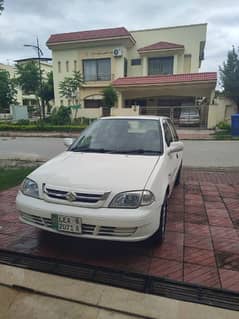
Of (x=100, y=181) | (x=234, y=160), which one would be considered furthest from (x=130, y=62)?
(x=100, y=181)

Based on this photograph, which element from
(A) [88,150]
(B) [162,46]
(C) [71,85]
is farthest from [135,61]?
(A) [88,150]

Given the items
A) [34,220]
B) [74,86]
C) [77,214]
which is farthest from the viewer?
[74,86]

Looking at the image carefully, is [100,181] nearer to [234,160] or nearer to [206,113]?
[234,160]

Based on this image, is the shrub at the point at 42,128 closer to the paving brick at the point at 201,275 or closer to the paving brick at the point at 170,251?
the paving brick at the point at 170,251

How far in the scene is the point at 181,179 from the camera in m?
6.27

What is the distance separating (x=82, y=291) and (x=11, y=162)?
6.86 m

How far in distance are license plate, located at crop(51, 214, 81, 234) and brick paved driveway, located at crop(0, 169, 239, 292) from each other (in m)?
0.49

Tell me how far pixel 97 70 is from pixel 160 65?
6.18m

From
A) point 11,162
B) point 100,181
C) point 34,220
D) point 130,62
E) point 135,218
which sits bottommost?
point 11,162

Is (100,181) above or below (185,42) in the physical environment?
below

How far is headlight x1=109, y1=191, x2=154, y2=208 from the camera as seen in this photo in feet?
8.23

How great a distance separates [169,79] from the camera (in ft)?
67.5

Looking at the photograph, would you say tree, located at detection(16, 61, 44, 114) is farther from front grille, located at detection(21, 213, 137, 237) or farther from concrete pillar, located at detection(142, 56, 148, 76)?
front grille, located at detection(21, 213, 137, 237)

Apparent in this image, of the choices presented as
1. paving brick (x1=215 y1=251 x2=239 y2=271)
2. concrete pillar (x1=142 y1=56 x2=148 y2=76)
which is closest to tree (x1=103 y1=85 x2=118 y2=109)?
concrete pillar (x1=142 y1=56 x2=148 y2=76)
